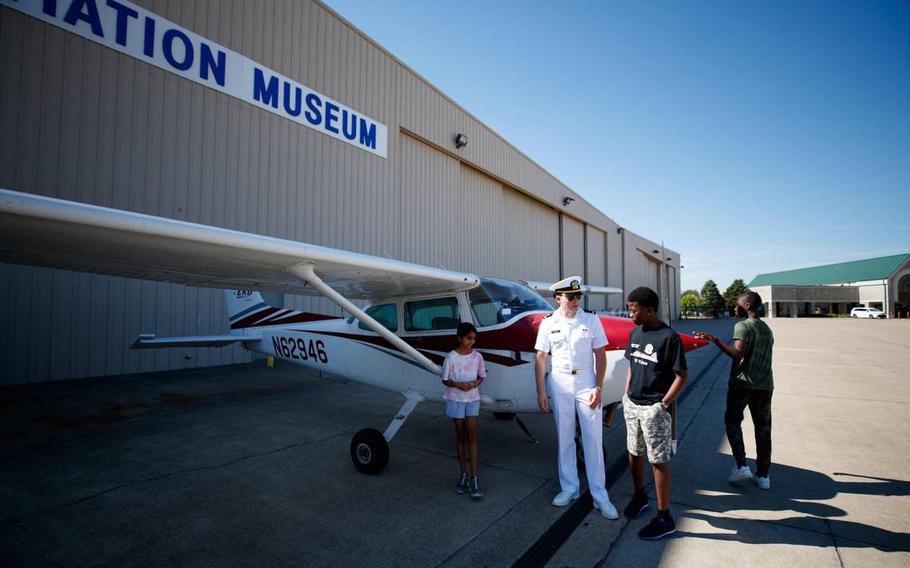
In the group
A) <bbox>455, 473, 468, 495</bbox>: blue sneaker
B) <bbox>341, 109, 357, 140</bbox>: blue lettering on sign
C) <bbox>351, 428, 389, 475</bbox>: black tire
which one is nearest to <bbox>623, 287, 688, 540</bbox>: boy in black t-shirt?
<bbox>455, 473, 468, 495</bbox>: blue sneaker

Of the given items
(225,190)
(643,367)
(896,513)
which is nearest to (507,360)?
(643,367)

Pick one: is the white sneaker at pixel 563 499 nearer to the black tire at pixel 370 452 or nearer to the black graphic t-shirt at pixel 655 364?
the black graphic t-shirt at pixel 655 364

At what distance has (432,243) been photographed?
51.4 feet

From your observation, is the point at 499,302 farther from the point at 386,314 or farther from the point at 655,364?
the point at 655,364

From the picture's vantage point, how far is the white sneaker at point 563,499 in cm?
353

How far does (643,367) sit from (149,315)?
10718mm

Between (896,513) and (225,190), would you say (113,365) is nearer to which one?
(225,190)

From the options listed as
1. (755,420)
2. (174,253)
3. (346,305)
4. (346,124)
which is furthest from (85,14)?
(755,420)

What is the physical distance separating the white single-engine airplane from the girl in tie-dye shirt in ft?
1.83

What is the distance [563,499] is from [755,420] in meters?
2.02

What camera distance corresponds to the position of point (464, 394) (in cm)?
380

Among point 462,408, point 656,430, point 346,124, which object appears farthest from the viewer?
point 346,124

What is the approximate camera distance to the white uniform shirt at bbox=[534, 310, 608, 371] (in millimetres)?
3469

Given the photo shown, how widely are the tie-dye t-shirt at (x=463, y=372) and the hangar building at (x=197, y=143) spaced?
465 centimetres
